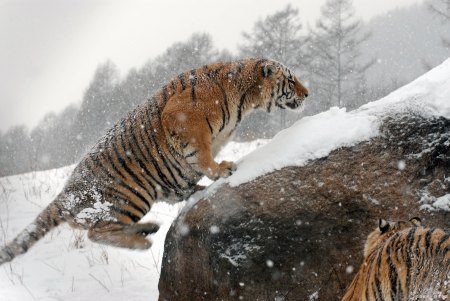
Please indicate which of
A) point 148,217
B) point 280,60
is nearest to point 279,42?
point 280,60

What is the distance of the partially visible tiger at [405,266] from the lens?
6.64 feet

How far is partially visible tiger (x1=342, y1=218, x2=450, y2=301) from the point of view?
6.64ft

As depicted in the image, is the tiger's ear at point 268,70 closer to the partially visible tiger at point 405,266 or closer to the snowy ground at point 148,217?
the snowy ground at point 148,217

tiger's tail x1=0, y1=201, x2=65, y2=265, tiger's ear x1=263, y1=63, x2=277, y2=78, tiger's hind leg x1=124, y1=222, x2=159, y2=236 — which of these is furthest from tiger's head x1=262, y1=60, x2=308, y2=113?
tiger's tail x1=0, y1=201, x2=65, y2=265

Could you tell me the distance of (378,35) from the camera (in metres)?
93.6

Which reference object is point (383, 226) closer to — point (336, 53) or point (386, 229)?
point (386, 229)

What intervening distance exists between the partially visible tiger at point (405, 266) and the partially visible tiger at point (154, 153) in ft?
7.64

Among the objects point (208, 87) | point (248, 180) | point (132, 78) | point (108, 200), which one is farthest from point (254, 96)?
point (132, 78)

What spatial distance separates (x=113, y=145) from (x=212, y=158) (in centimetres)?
109

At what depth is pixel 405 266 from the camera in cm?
222

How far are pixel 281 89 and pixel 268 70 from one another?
22 cm

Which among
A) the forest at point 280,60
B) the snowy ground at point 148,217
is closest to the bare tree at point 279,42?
the forest at point 280,60

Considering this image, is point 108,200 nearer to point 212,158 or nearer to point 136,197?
point 136,197

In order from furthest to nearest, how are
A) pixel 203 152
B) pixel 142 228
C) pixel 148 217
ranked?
pixel 148 217, pixel 142 228, pixel 203 152
